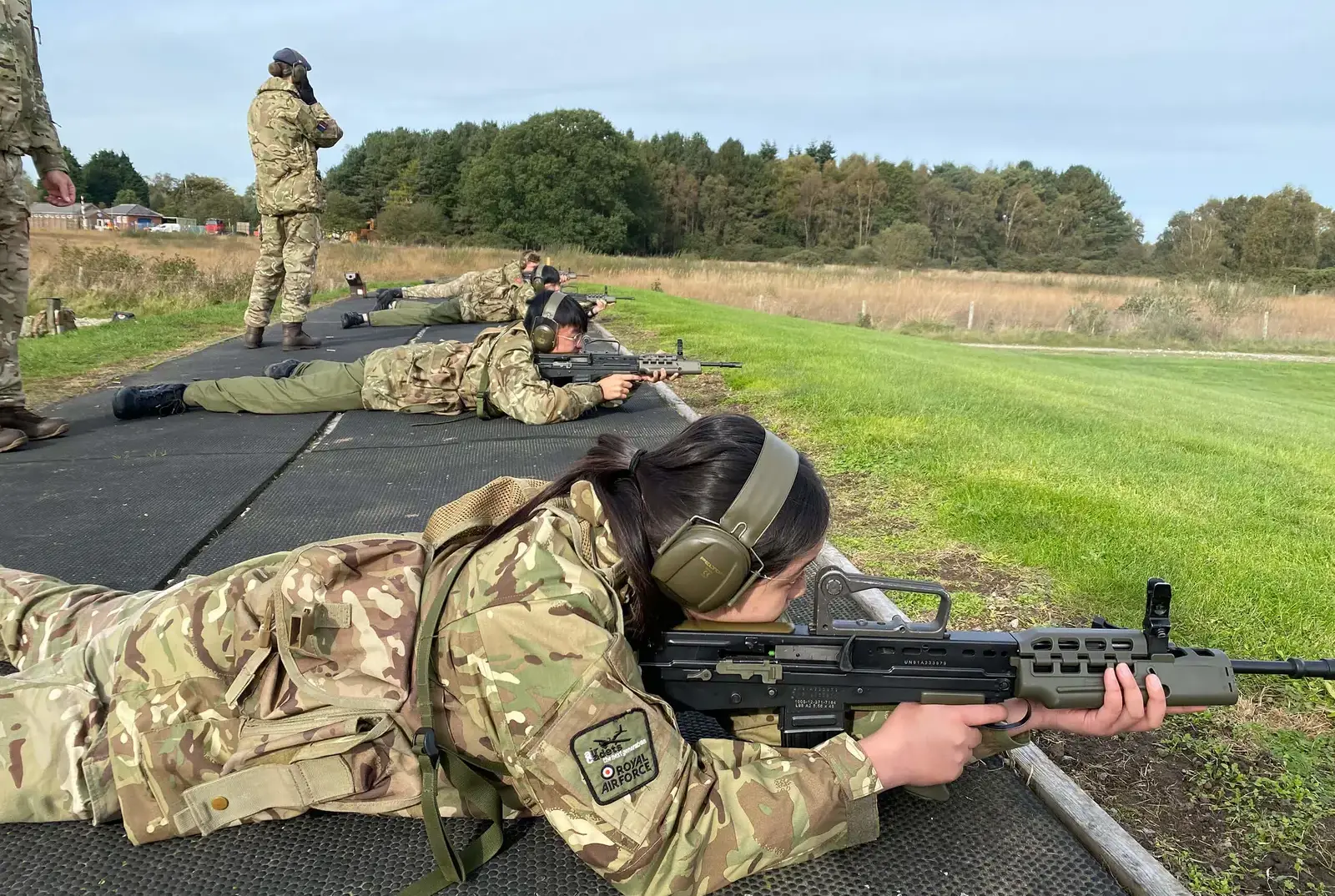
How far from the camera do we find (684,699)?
2100 millimetres

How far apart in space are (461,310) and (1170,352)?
74.9 ft

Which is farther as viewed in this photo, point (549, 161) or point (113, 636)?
point (549, 161)

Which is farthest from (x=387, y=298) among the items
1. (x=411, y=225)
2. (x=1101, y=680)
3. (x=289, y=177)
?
(x=411, y=225)

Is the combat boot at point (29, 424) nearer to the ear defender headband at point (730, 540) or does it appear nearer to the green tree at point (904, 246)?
the ear defender headband at point (730, 540)

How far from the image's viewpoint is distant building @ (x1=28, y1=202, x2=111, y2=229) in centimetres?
6356

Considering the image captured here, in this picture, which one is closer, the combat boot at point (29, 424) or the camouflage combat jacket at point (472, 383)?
the combat boot at point (29, 424)

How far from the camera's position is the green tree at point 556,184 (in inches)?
2781

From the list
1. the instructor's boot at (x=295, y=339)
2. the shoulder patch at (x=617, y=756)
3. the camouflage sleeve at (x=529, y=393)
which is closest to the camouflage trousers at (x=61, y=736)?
the shoulder patch at (x=617, y=756)

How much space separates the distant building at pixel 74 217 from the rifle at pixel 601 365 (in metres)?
68.1

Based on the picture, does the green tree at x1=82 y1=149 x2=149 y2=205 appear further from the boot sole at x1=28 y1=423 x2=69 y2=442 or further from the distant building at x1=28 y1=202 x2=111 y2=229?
the boot sole at x1=28 y1=423 x2=69 y2=442

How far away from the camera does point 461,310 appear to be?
14.5 m

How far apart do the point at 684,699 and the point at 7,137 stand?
6.17 metres

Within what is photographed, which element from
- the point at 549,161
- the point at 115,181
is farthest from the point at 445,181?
the point at 115,181

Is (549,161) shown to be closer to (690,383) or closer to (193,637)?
(690,383)
